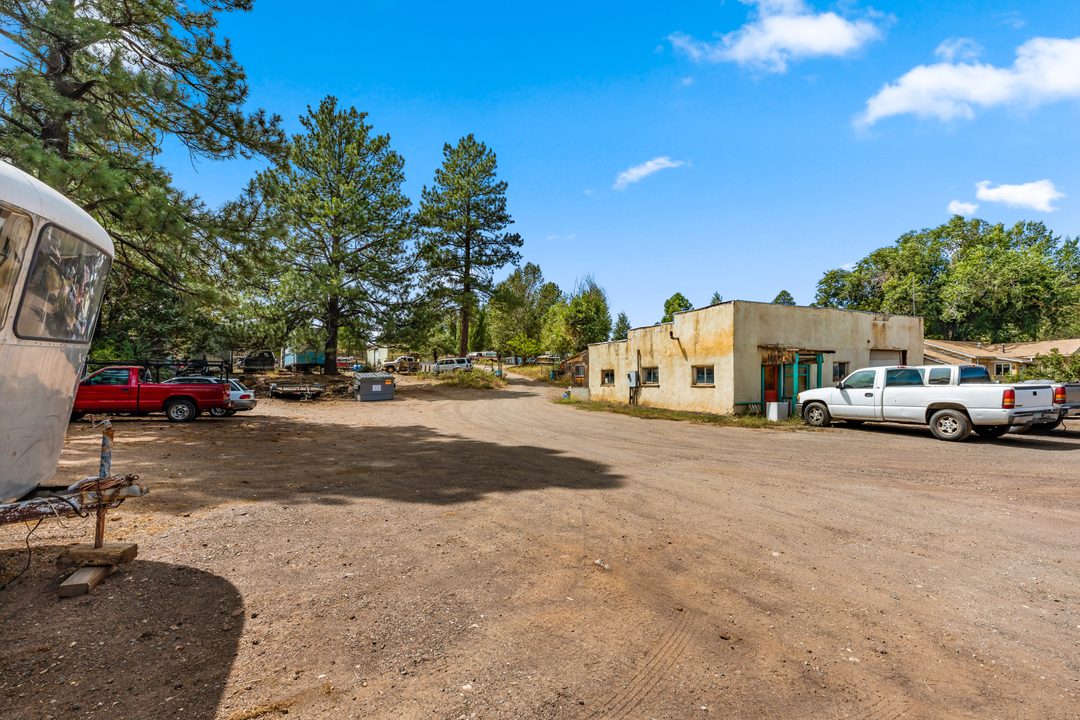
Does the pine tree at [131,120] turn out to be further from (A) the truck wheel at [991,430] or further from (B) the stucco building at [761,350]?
(A) the truck wheel at [991,430]

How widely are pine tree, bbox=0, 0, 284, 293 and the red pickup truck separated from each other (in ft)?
11.8

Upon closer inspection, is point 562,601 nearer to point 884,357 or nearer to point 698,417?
point 698,417

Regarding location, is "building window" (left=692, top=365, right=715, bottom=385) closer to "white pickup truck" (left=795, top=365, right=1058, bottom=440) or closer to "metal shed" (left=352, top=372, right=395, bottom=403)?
"white pickup truck" (left=795, top=365, right=1058, bottom=440)

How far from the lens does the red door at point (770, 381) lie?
1788 centimetres

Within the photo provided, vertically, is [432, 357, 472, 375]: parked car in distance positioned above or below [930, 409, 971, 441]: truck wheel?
above

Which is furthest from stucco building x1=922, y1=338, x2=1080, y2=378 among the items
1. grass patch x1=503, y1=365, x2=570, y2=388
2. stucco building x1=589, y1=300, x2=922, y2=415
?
grass patch x1=503, y1=365, x2=570, y2=388

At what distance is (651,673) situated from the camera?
2902 millimetres

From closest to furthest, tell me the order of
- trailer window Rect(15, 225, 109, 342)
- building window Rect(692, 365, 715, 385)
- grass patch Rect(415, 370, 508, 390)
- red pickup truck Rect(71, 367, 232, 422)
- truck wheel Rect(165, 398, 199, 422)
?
1. trailer window Rect(15, 225, 109, 342)
2. red pickup truck Rect(71, 367, 232, 422)
3. truck wheel Rect(165, 398, 199, 422)
4. building window Rect(692, 365, 715, 385)
5. grass patch Rect(415, 370, 508, 390)

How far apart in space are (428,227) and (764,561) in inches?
1365

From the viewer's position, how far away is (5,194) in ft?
9.37

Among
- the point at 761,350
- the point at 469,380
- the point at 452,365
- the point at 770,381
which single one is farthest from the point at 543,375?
the point at 761,350

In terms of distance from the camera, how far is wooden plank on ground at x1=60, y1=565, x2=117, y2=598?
3605mm

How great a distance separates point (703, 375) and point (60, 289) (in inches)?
717

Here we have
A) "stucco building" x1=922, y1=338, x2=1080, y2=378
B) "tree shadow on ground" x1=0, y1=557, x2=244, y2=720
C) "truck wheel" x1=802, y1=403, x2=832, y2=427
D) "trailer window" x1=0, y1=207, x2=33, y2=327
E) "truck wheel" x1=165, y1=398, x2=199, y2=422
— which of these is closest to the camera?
"tree shadow on ground" x1=0, y1=557, x2=244, y2=720
